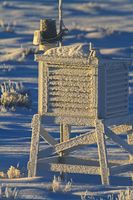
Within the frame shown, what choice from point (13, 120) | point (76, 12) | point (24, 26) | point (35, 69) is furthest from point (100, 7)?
point (13, 120)

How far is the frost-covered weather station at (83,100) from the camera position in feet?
42.7

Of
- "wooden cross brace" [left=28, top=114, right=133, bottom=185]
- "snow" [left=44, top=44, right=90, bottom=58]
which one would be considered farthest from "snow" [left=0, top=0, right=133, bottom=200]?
"wooden cross brace" [left=28, top=114, right=133, bottom=185]

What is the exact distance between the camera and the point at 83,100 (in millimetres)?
13109

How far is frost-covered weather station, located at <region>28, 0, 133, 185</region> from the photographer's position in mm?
13008

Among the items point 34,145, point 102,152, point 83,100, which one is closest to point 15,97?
point 34,145

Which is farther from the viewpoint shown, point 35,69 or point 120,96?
point 35,69

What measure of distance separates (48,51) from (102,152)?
1241 millimetres

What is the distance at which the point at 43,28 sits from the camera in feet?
44.7

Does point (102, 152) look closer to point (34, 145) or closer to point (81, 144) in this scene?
point (81, 144)

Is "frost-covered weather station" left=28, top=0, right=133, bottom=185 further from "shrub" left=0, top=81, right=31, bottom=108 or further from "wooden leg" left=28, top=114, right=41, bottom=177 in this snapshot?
"shrub" left=0, top=81, right=31, bottom=108

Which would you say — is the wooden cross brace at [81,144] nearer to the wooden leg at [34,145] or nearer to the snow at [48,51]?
the wooden leg at [34,145]

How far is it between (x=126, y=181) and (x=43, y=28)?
1.90 meters

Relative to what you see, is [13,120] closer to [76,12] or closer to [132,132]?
[132,132]

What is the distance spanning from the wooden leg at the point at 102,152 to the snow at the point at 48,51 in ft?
0.50
